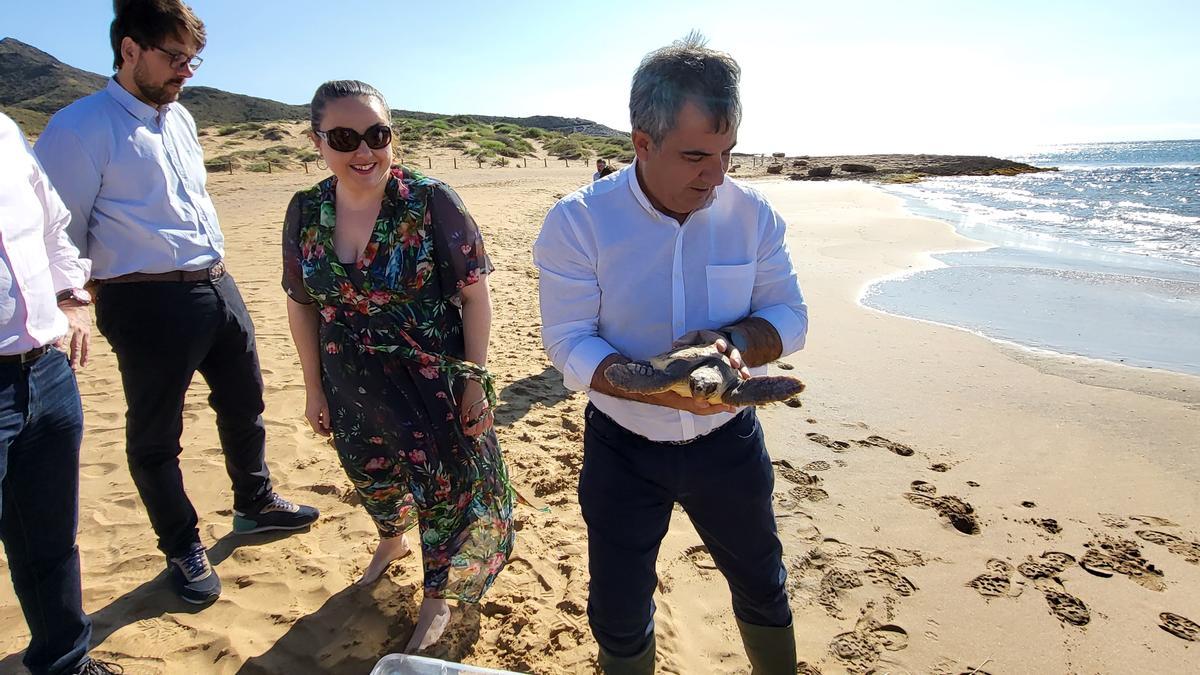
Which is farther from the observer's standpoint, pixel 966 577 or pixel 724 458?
pixel 966 577

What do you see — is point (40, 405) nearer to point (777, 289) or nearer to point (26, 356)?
point (26, 356)

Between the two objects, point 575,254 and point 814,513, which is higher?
point 575,254

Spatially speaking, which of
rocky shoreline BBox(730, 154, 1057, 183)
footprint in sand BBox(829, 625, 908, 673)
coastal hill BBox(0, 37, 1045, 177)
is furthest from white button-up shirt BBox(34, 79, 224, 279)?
rocky shoreline BBox(730, 154, 1057, 183)

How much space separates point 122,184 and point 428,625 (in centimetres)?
198

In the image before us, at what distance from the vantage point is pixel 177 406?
2.57 metres

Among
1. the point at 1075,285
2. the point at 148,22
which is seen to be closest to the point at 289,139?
the point at 1075,285

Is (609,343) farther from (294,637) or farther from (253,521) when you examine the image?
(253,521)

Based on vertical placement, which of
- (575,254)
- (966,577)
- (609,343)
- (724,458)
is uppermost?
(575,254)

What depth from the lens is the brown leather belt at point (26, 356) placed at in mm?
1761

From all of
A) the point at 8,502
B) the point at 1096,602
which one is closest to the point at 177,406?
the point at 8,502

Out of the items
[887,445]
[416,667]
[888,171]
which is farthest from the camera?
[888,171]

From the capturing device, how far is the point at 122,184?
2346 mm

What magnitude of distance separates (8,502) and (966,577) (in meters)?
3.67

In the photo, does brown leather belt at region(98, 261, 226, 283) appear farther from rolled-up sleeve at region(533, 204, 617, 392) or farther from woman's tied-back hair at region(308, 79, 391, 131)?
rolled-up sleeve at region(533, 204, 617, 392)
